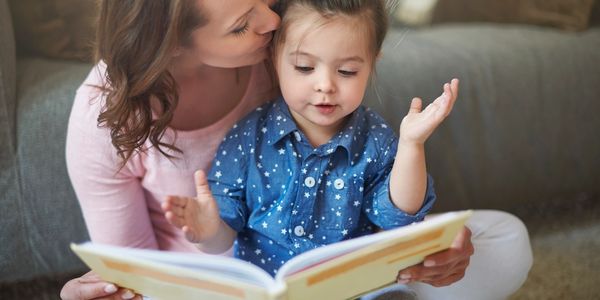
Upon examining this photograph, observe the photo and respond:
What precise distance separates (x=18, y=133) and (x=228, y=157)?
45cm

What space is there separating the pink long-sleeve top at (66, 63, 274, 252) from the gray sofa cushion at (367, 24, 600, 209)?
1.44ft

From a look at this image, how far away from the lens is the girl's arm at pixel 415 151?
0.91 meters

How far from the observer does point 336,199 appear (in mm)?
1027

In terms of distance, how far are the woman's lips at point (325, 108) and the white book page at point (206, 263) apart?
0.89 ft

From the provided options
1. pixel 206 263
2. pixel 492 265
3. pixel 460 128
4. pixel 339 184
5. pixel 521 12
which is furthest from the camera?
pixel 521 12

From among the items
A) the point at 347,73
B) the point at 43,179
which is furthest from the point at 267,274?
the point at 43,179

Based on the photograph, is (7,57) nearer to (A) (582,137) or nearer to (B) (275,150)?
(B) (275,150)

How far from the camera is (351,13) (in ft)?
3.13

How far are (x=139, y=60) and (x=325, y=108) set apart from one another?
0.27 metres

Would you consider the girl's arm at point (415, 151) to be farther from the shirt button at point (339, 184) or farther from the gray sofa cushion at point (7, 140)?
the gray sofa cushion at point (7, 140)

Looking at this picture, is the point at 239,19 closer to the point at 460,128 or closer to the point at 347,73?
the point at 347,73

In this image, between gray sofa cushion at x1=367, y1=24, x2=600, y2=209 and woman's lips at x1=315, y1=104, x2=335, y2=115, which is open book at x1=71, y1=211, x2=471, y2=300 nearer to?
woman's lips at x1=315, y1=104, x2=335, y2=115

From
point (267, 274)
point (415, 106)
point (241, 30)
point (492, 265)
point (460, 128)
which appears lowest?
point (492, 265)

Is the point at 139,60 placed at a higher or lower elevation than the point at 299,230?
higher
